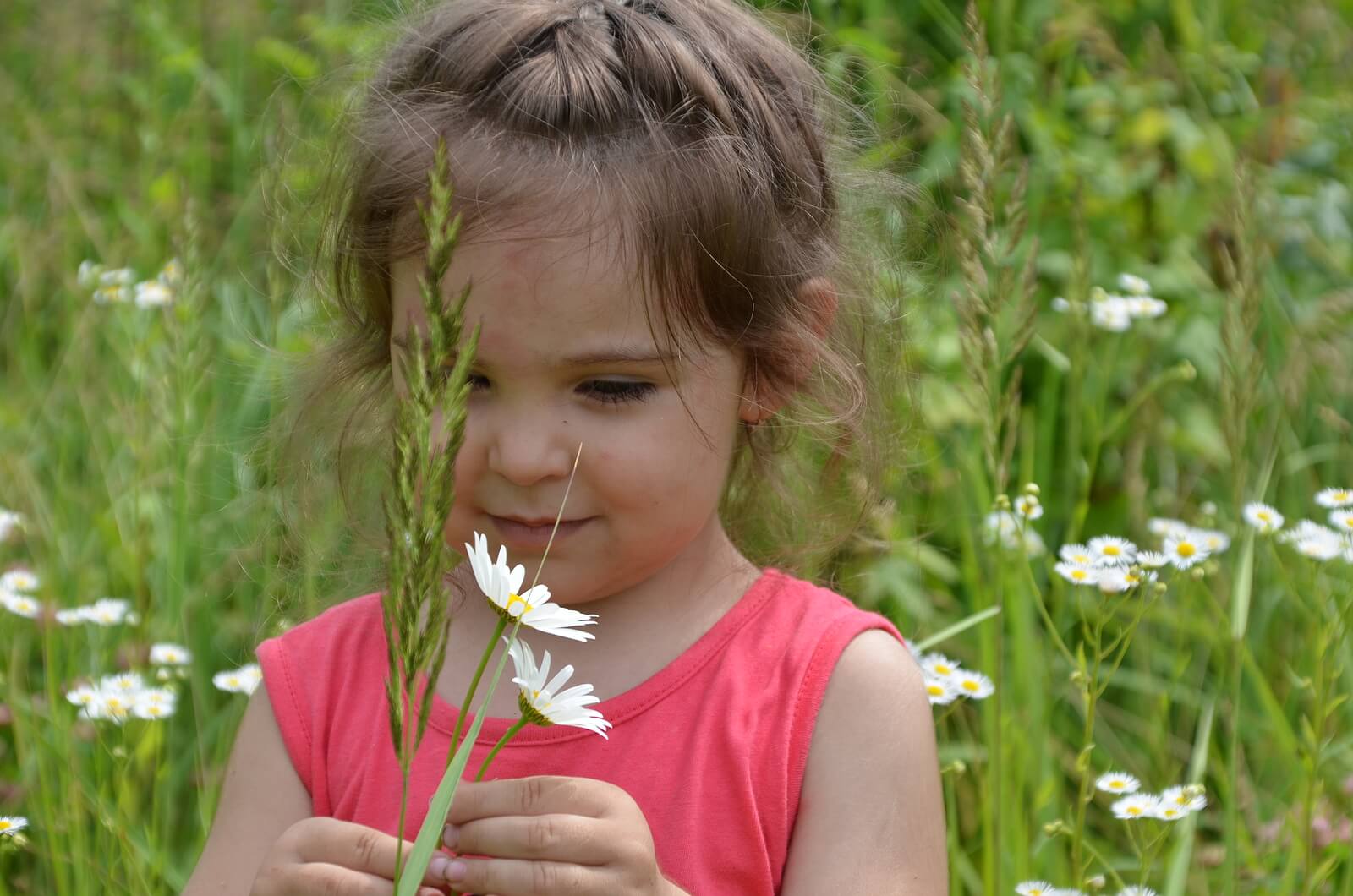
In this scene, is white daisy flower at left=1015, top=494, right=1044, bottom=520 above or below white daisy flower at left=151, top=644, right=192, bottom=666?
above

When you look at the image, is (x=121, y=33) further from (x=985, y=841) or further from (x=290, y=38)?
(x=985, y=841)

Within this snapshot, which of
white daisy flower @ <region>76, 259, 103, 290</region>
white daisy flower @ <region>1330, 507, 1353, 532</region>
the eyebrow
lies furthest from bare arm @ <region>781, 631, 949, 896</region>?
white daisy flower @ <region>76, 259, 103, 290</region>

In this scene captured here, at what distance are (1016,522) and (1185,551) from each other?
0.20 m

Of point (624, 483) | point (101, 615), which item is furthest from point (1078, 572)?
point (101, 615)

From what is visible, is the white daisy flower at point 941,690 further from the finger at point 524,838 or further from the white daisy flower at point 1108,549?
the finger at point 524,838

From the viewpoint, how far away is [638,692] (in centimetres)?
131

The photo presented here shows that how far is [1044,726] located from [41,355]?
87.1 inches

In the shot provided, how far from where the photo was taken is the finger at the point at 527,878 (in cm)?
100

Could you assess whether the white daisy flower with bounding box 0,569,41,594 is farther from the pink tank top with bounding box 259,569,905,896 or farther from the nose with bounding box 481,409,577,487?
the nose with bounding box 481,409,577,487

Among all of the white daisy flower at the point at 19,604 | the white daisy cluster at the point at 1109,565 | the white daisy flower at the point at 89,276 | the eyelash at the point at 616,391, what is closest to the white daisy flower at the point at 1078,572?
the white daisy cluster at the point at 1109,565

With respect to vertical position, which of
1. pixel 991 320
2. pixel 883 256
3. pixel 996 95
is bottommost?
pixel 883 256

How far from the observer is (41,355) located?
3004mm

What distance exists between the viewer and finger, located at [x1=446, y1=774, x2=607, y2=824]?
102 cm

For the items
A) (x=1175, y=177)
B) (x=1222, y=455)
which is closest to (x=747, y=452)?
(x=1222, y=455)
